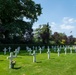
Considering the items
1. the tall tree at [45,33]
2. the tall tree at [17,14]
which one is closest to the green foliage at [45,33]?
the tall tree at [45,33]

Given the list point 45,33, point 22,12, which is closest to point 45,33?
point 45,33

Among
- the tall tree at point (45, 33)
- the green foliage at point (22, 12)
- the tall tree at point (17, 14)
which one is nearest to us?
the tall tree at point (17, 14)

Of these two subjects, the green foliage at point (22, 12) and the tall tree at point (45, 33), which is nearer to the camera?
the green foliage at point (22, 12)

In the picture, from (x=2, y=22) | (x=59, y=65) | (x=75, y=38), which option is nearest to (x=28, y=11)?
(x=2, y=22)

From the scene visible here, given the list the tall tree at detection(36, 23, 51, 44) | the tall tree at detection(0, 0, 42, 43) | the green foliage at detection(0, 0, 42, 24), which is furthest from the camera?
the tall tree at detection(36, 23, 51, 44)

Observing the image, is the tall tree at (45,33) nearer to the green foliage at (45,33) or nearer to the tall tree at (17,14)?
the green foliage at (45,33)

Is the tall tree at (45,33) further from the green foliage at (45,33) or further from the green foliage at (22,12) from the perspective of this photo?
the green foliage at (22,12)

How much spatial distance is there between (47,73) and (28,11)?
143 ft

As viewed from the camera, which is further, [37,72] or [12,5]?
[12,5]

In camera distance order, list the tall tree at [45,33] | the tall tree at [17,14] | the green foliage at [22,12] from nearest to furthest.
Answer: the tall tree at [17,14]
the green foliage at [22,12]
the tall tree at [45,33]

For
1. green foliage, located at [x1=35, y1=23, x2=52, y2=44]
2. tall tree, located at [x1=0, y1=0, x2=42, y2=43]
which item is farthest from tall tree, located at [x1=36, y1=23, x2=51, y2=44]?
tall tree, located at [x1=0, y1=0, x2=42, y2=43]

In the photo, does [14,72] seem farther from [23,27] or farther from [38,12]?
[38,12]

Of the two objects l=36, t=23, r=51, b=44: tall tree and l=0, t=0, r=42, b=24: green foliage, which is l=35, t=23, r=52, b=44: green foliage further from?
l=0, t=0, r=42, b=24: green foliage

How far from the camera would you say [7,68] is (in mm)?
18172
